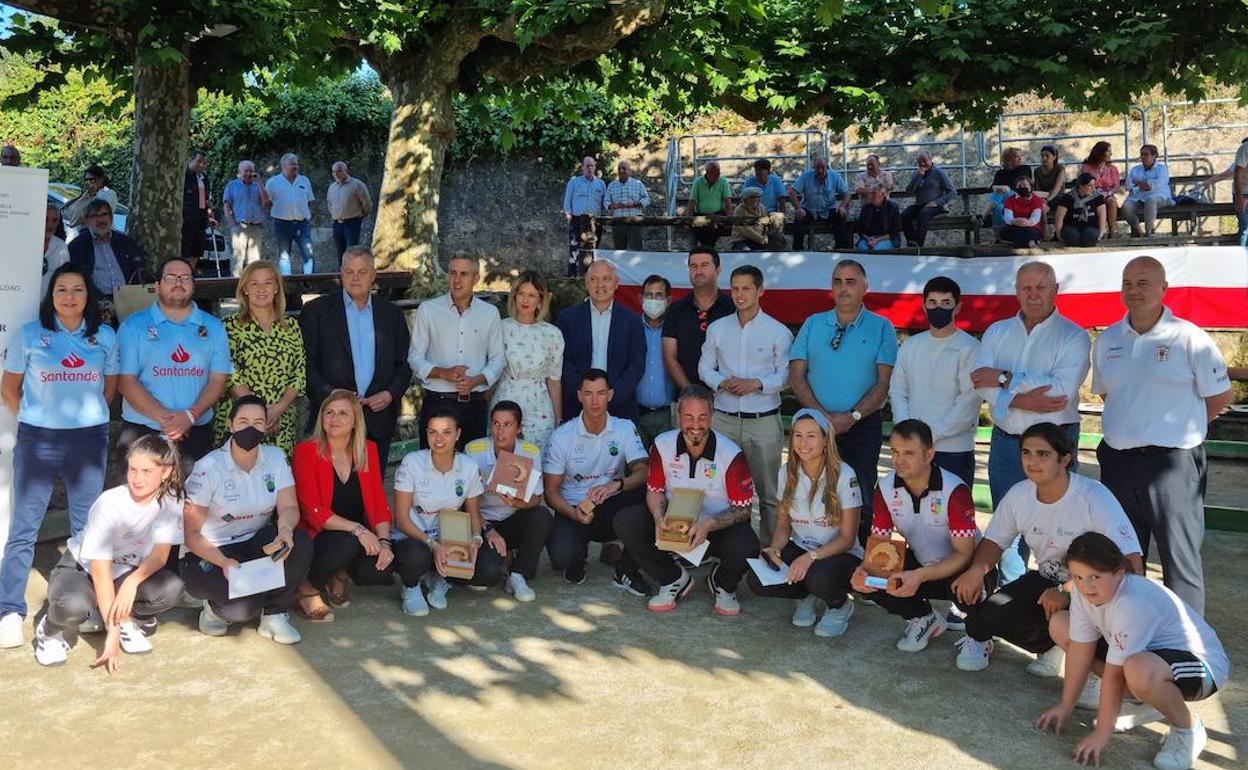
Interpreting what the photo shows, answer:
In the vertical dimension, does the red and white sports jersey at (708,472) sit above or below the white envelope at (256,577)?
above

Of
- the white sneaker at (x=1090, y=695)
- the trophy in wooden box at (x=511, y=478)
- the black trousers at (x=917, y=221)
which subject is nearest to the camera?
the white sneaker at (x=1090, y=695)

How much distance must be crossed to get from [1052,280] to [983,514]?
255 cm

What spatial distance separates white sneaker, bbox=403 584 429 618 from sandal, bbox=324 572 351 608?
12.2 inches

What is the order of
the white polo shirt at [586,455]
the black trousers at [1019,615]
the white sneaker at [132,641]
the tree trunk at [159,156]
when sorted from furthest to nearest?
the tree trunk at [159,156]
the white polo shirt at [586,455]
the white sneaker at [132,641]
the black trousers at [1019,615]

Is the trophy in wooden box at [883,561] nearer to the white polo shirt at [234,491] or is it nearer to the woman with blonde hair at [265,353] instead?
A: the white polo shirt at [234,491]

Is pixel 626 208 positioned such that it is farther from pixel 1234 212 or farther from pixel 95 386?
pixel 95 386

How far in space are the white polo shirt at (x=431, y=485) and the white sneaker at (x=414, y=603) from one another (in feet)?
0.99

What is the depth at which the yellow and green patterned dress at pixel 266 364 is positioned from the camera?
6.20 m

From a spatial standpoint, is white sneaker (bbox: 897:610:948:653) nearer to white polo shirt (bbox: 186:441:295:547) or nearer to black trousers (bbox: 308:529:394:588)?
black trousers (bbox: 308:529:394:588)

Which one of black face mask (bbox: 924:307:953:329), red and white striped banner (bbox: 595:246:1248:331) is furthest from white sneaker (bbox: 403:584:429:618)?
red and white striped banner (bbox: 595:246:1248:331)

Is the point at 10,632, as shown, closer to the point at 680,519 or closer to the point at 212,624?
the point at 212,624

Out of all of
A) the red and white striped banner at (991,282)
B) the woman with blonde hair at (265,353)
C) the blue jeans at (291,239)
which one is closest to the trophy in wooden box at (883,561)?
the woman with blonde hair at (265,353)

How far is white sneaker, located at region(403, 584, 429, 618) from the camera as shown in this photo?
5.76 meters

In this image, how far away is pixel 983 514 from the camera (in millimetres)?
7719
